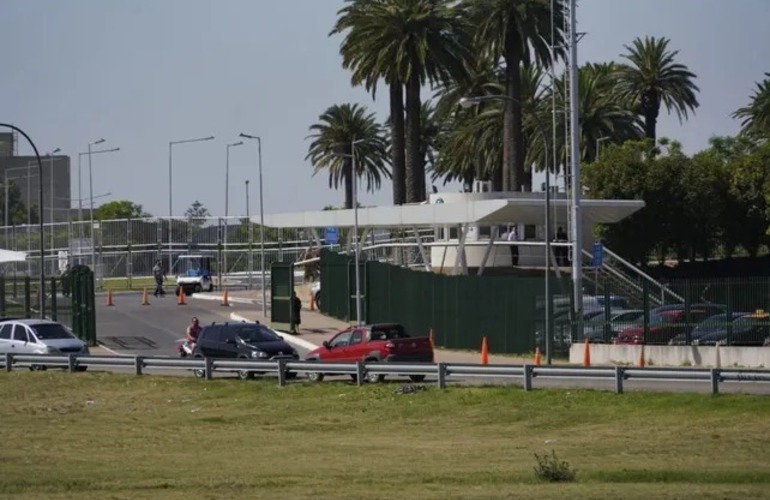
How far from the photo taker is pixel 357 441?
89.2 feet

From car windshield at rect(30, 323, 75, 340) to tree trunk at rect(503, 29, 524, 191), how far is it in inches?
1044

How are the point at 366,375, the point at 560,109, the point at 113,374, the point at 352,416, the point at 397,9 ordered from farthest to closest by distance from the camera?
the point at 560,109 < the point at 397,9 < the point at 113,374 < the point at 366,375 < the point at 352,416

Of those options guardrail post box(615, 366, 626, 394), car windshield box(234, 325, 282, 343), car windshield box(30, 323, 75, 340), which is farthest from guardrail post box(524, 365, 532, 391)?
car windshield box(30, 323, 75, 340)

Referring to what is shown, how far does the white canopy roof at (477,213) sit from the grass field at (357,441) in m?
21.0

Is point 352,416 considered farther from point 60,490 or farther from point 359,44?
point 359,44

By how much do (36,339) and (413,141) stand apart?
26928 millimetres

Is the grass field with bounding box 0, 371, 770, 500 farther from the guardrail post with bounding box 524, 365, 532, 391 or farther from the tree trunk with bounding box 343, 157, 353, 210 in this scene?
the tree trunk with bounding box 343, 157, 353, 210

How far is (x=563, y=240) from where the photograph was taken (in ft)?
218

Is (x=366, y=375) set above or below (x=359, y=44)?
below

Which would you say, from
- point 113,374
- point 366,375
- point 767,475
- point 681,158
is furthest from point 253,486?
point 681,158

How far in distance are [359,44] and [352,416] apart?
3745cm

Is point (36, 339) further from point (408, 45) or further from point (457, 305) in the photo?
point (408, 45)

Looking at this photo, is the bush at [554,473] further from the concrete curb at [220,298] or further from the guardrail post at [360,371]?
the concrete curb at [220,298]

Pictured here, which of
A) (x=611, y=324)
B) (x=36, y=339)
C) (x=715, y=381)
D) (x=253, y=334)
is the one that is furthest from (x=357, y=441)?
(x=611, y=324)
